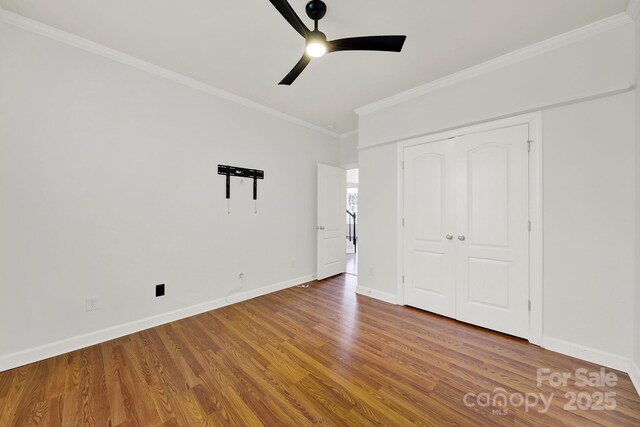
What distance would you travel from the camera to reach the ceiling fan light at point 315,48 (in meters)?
1.82

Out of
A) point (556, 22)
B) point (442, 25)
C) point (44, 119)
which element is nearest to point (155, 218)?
point (44, 119)

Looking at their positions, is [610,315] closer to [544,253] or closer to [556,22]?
[544,253]

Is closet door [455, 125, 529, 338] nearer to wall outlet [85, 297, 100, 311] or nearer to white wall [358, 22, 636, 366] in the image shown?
white wall [358, 22, 636, 366]

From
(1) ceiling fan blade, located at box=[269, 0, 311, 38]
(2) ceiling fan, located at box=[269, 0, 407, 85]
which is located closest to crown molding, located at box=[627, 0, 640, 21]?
(2) ceiling fan, located at box=[269, 0, 407, 85]

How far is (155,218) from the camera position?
273 centimetres

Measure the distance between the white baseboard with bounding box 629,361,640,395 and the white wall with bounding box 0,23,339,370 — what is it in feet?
12.1

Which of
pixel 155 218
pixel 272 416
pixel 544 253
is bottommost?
pixel 272 416

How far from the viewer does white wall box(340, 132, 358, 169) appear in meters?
4.75

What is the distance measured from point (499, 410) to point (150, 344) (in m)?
2.85

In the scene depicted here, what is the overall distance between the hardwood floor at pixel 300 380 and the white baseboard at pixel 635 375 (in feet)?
0.12

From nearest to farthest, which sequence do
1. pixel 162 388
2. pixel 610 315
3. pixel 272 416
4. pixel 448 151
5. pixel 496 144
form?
pixel 272 416 → pixel 162 388 → pixel 610 315 → pixel 496 144 → pixel 448 151

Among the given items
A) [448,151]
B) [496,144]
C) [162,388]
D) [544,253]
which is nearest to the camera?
[162,388]

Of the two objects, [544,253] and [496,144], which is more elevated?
[496,144]

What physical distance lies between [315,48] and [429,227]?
91.7 inches
